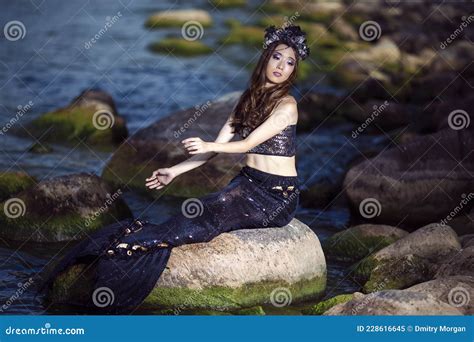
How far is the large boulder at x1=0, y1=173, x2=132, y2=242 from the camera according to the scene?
11398 millimetres

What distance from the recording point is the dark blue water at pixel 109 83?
495 inches

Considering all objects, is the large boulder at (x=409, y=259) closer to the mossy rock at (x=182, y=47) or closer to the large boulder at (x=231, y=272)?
the large boulder at (x=231, y=272)

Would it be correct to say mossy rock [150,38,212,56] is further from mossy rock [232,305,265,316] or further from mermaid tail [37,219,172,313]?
mossy rock [232,305,265,316]

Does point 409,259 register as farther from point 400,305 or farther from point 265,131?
point 265,131

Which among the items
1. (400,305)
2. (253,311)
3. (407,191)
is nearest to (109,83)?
(407,191)

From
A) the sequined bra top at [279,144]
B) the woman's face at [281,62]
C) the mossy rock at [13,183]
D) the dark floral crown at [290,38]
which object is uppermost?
the dark floral crown at [290,38]

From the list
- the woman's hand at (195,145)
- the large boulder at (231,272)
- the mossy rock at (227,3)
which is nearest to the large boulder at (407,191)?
the large boulder at (231,272)

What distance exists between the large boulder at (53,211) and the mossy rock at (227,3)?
15887 millimetres

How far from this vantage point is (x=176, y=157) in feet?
45.0

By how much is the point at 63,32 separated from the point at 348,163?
35.1ft

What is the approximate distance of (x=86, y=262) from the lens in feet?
29.6

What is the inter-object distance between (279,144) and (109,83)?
11.7 meters

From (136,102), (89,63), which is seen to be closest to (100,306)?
(136,102)

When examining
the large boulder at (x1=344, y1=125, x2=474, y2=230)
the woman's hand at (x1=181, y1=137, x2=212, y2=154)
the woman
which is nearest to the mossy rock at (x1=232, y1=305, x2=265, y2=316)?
the woman
